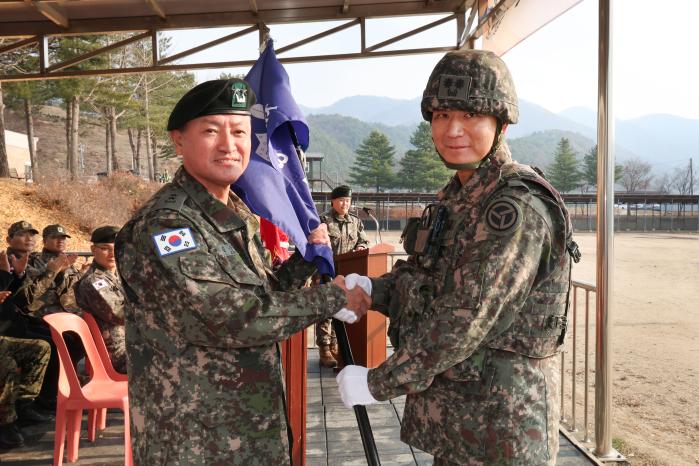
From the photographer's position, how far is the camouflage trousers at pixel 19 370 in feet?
13.3

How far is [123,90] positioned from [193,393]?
3935cm

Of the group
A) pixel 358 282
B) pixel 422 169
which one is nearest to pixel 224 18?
pixel 358 282

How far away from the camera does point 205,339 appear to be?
1741 mm

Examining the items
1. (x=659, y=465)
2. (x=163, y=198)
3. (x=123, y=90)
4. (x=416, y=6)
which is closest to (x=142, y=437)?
(x=163, y=198)

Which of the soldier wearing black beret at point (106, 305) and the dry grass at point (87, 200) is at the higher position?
the dry grass at point (87, 200)

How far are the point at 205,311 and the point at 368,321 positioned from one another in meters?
3.61

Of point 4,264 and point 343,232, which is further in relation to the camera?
point 343,232

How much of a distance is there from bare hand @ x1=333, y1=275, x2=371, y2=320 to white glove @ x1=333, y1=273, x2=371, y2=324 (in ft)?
0.04

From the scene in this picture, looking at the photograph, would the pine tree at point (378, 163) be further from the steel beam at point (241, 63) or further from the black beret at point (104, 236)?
the black beret at point (104, 236)

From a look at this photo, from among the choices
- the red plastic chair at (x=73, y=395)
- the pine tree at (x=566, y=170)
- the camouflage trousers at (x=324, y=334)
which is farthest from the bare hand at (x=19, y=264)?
the pine tree at (x=566, y=170)

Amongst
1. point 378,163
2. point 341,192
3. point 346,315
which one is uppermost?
point 378,163

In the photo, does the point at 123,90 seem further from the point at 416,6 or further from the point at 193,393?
the point at 193,393

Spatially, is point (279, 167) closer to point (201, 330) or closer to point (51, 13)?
point (201, 330)

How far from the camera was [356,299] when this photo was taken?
2.03 metres
